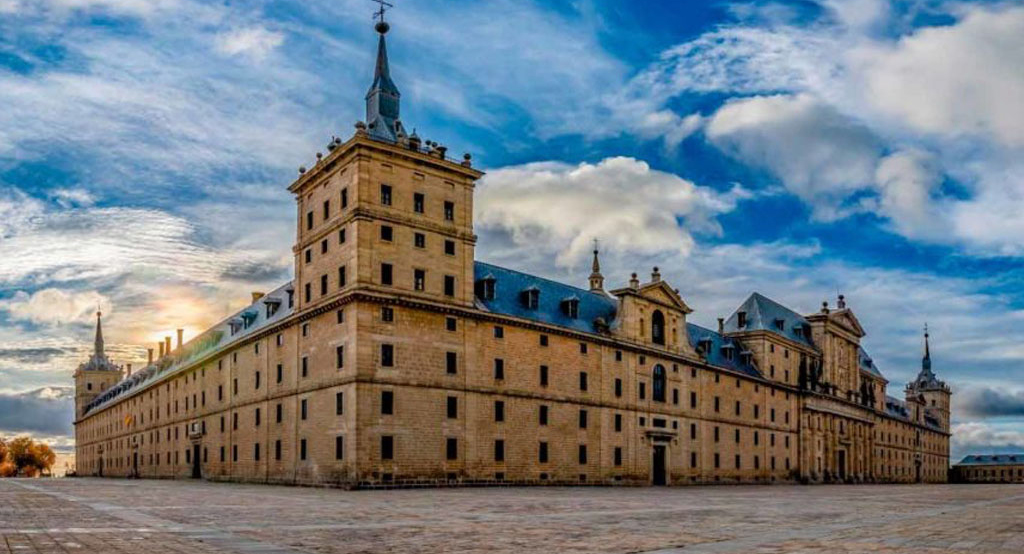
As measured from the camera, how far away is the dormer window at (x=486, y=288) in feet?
207

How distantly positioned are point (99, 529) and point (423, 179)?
133ft

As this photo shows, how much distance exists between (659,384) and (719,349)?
17.8 meters

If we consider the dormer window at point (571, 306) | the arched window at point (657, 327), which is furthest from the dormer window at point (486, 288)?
the arched window at point (657, 327)

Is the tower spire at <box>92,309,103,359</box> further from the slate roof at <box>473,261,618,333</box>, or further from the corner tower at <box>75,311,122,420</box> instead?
the slate roof at <box>473,261,618,333</box>

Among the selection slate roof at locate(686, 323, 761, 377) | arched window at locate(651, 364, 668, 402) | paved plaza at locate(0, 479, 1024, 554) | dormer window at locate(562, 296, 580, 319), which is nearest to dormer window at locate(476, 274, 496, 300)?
dormer window at locate(562, 296, 580, 319)

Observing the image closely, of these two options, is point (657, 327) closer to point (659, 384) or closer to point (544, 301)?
point (659, 384)

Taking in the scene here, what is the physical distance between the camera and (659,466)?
7650 cm

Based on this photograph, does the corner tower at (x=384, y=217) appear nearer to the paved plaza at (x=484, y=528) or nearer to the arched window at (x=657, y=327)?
the arched window at (x=657, y=327)

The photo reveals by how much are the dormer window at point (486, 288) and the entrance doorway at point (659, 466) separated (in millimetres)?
21907

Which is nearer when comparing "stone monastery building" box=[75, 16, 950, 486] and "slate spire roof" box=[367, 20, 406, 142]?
"stone monastery building" box=[75, 16, 950, 486]

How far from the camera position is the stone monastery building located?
54.2 m

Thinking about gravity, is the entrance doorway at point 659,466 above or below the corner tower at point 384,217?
below

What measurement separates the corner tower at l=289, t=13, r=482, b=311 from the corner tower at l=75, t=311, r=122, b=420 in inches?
4630

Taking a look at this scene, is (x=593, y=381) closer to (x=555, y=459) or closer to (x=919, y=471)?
(x=555, y=459)
